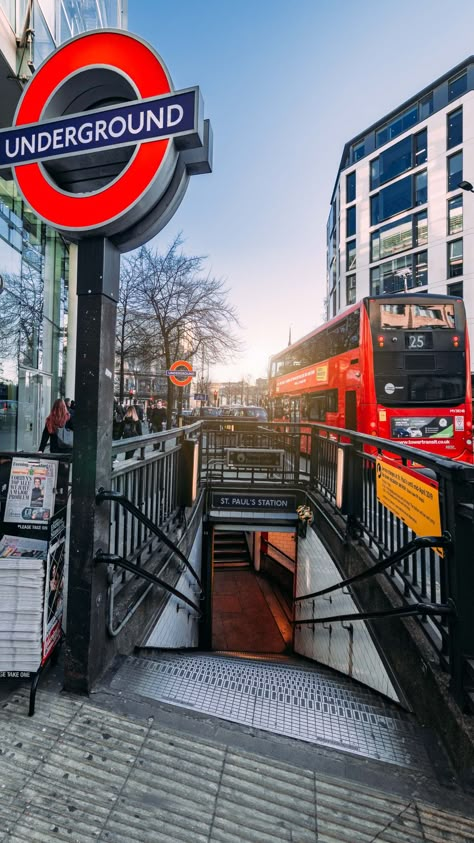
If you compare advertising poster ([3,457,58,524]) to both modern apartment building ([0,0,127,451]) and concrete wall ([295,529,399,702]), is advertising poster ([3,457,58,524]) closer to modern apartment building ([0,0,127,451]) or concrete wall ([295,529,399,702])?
concrete wall ([295,529,399,702])

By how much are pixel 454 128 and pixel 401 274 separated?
36.8 ft

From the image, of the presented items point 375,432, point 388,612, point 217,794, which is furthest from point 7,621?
point 375,432

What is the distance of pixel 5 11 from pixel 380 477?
959 centimetres

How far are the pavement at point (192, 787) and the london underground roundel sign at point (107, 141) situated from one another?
2836 mm

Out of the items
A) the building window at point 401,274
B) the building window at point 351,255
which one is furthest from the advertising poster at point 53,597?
the building window at point 351,255

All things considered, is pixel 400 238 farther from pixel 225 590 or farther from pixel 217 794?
pixel 217 794

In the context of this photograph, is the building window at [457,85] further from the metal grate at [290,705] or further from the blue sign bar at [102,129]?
the metal grate at [290,705]

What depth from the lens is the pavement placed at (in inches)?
63.4

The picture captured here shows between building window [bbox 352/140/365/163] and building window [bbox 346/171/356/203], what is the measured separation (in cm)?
163

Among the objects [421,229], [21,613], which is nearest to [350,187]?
[421,229]

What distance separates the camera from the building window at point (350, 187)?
3922 centimetres

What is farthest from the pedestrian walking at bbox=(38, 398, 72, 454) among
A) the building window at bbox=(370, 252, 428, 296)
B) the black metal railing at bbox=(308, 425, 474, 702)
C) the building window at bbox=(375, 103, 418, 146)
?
the building window at bbox=(375, 103, 418, 146)

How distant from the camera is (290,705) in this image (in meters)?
2.58

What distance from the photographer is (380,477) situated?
3.48 metres
